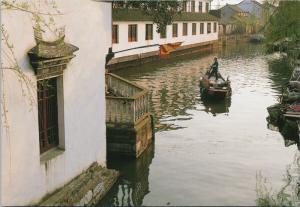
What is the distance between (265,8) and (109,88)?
17351 millimetres

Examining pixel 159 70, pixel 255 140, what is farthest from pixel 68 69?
pixel 159 70

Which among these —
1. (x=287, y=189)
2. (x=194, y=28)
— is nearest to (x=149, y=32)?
(x=194, y=28)

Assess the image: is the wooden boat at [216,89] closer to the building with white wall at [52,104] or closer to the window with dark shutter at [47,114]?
the building with white wall at [52,104]

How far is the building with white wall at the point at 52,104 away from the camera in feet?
26.8

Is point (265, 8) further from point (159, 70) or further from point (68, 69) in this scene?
point (68, 69)

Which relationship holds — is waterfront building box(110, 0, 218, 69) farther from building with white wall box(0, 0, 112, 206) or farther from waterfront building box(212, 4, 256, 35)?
waterfront building box(212, 4, 256, 35)

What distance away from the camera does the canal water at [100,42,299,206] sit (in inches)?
488

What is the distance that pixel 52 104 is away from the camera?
33.4 ft

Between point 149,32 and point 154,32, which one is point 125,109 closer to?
point 149,32

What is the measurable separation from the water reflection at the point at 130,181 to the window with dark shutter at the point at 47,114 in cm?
220

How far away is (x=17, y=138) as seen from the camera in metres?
8.44

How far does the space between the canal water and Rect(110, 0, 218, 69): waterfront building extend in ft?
18.6

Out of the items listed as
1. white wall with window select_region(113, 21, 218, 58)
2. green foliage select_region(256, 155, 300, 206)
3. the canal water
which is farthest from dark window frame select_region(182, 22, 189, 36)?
green foliage select_region(256, 155, 300, 206)

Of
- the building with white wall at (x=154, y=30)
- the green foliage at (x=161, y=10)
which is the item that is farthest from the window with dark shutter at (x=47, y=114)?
the green foliage at (x=161, y=10)
